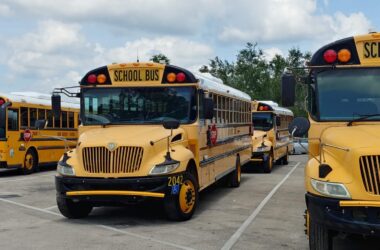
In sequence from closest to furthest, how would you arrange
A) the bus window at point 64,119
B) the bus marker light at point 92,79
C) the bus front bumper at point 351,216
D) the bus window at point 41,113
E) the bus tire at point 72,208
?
the bus front bumper at point 351,216
the bus tire at point 72,208
the bus marker light at point 92,79
the bus window at point 41,113
the bus window at point 64,119

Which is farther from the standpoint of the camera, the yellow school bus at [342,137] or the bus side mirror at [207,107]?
the bus side mirror at [207,107]

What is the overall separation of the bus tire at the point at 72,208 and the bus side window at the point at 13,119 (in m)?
8.84

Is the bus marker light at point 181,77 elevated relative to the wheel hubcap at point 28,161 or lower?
elevated

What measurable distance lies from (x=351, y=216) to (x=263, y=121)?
14642mm

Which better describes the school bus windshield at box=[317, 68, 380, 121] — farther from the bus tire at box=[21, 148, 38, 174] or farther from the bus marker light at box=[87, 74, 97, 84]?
the bus tire at box=[21, 148, 38, 174]

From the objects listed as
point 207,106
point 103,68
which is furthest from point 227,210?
point 103,68

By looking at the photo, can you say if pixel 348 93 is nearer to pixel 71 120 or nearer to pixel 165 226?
pixel 165 226

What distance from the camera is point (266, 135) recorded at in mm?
18844

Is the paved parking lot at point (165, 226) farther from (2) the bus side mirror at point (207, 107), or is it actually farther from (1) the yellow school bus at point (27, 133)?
(1) the yellow school bus at point (27, 133)

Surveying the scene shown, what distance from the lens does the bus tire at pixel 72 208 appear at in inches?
A: 328

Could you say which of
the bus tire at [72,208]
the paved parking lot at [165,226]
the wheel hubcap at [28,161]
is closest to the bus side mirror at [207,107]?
the paved parking lot at [165,226]

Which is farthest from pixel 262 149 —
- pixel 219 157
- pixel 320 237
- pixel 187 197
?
pixel 320 237

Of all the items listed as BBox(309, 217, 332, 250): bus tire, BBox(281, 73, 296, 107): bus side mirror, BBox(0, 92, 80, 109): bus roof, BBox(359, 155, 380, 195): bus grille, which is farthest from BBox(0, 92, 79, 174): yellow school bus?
BBox(359, 155, 380, 195): bus grille

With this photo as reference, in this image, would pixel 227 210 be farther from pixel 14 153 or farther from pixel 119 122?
pixel 14 153
